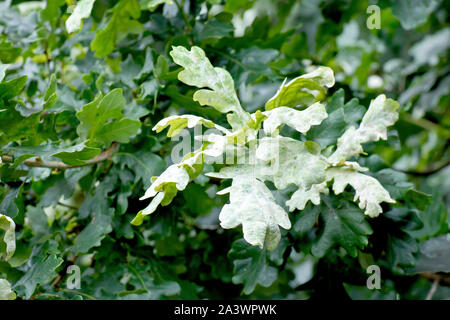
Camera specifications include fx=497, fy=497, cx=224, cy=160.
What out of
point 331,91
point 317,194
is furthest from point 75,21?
point 331,91

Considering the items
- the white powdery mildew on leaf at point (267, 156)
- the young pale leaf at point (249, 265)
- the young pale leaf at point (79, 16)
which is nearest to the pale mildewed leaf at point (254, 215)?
the white powdery mildew on leaf at point (267, 156)

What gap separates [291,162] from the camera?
23.7 inches

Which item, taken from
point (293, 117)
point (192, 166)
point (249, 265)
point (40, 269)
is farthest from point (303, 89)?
point (40, 269)

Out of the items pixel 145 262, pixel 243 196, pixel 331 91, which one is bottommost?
pixel 145 262

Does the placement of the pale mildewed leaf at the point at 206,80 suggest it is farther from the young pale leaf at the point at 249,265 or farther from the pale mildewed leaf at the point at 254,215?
the young pale leaf at the point at 249,265

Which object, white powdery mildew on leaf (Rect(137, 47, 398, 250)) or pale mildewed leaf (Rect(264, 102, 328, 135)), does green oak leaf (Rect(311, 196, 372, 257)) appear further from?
pale mildewed leaf (Rect(264, 102, 328, 135))

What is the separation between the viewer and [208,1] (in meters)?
0.95

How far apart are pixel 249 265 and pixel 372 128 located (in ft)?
0.97

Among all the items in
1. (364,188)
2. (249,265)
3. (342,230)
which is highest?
(364,188)

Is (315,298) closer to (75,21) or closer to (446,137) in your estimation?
(75,21)

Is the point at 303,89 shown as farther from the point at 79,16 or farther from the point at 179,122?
the point at 79,16

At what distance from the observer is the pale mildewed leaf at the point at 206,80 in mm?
642
